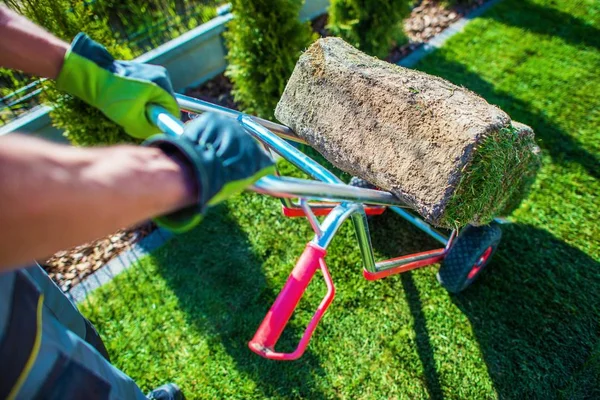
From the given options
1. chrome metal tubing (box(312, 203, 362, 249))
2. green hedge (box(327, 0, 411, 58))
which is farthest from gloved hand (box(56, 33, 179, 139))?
green hedge (box(327, 0, 411, 58))

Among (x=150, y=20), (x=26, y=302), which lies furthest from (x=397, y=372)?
(x=150, y=20)

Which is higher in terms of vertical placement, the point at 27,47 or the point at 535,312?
the point at 27,47

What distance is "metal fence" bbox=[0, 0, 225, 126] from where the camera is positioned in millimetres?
3730

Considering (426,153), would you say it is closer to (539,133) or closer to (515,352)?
(515,352)

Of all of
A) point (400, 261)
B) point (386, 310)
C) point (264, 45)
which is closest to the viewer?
point (400, 261)

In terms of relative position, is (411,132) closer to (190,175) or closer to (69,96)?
(190,175)

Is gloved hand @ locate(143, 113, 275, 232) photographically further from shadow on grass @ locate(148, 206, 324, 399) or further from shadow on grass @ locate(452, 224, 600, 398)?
shadow on grass @ locate(452, 224, 600, 398)

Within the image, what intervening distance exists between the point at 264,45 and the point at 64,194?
3.06m

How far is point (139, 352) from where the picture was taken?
2.68 meters

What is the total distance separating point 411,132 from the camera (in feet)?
6.15

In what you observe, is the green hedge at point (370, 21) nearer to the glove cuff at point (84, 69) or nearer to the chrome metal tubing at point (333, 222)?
the chrome metal tubing at point (333, 222)

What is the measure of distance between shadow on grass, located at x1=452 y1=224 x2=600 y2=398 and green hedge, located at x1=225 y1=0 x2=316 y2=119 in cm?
227

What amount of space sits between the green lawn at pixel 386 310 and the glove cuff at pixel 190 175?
1808mm

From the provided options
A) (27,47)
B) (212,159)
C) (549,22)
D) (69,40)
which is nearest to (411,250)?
(212,159)
